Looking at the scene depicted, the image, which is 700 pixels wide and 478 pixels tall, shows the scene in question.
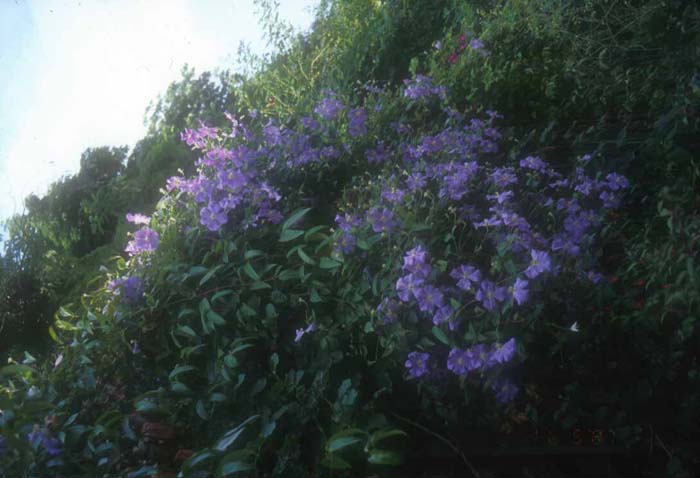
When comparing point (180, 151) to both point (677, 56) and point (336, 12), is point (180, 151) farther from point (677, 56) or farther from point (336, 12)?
point (677, 56)

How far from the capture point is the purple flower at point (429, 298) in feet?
5.48

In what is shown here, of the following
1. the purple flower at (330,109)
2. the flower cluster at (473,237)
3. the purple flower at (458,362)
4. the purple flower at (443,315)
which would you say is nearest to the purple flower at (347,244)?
the flower cluster at (473,237)

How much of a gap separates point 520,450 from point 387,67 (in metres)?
2.97

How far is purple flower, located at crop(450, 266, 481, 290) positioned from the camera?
1.72 meters

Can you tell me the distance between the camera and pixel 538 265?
1.67 meters

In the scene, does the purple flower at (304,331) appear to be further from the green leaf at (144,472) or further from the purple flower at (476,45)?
the purple flower at (476,45)

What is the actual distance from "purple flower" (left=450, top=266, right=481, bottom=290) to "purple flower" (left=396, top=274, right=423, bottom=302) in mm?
116

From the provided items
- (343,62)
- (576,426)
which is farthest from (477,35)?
(576,426)

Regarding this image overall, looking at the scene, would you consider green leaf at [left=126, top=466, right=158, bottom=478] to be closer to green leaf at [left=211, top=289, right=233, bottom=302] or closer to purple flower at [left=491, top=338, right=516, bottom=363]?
green leaf at [left=211, top=289, right=233, bottom=302]

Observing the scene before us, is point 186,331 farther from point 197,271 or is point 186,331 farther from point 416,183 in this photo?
point 416,183

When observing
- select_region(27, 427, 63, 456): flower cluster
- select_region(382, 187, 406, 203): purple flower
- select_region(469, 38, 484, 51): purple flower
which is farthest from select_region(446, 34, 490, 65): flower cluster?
select_region(27, 427, 63, 456): flower cluster

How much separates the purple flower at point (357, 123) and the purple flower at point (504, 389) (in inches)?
57.9

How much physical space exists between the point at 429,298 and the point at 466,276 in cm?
14

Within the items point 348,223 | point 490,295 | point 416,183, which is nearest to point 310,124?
point 416,183
